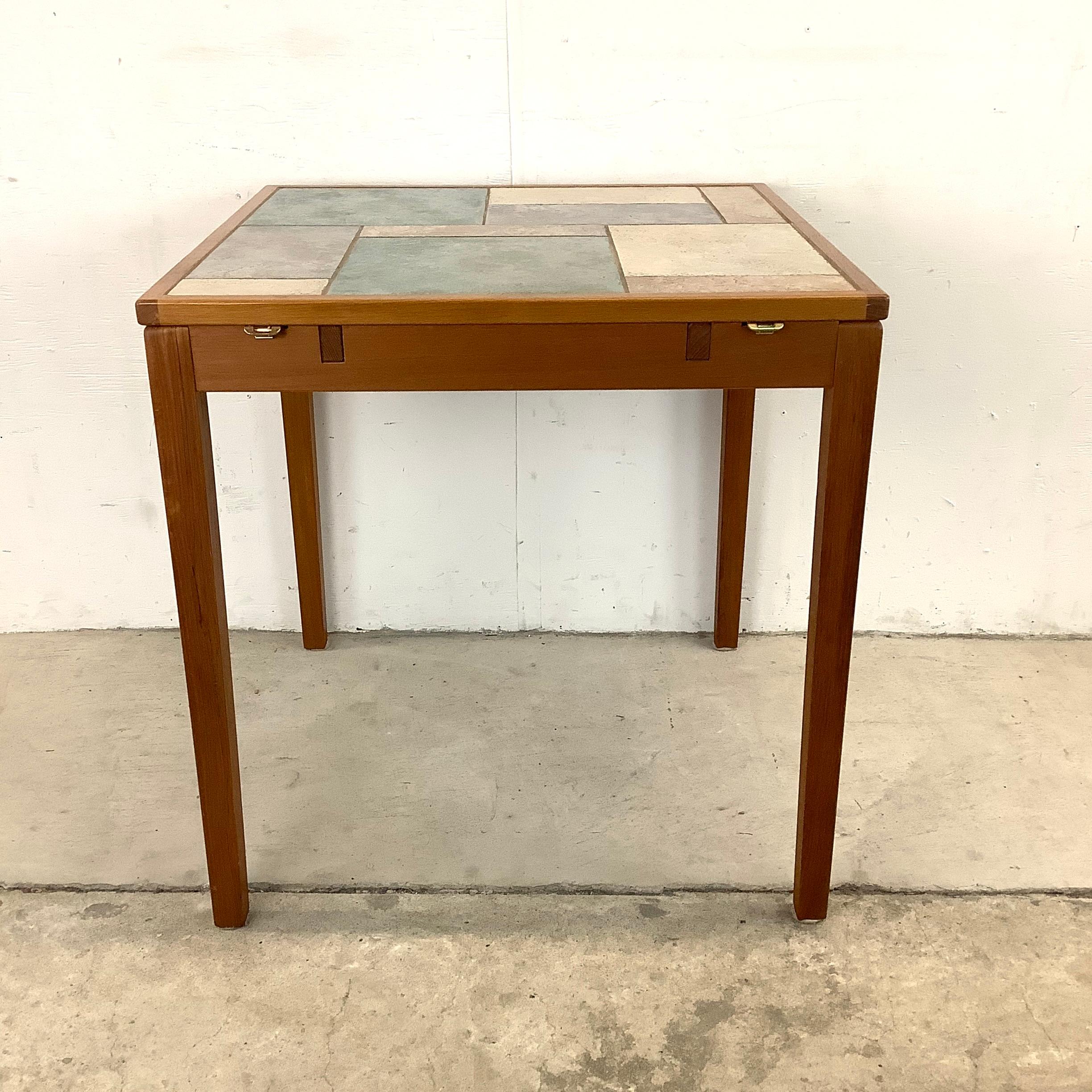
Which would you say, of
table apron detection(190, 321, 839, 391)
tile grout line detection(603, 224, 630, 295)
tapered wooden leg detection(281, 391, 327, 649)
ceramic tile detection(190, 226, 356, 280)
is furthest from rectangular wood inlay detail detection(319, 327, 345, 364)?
tapered wooden leg detection(281, 391, 327, 649)

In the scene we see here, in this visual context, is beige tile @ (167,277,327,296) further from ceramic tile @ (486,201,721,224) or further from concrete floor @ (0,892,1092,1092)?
concrete floor @ (0,892,1092,1092)

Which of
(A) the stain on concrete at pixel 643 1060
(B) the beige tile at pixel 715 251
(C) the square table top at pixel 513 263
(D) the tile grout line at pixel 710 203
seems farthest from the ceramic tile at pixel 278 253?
(A) the stain on concrete at pixel 643 1060

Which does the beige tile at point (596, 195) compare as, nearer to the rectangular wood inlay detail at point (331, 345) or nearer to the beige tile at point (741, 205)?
the beige tile at point (741, 205)

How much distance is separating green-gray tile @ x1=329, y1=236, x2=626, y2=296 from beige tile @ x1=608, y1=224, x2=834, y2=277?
39mm

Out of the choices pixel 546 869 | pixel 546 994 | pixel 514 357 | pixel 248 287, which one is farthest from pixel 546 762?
pixel 248 287

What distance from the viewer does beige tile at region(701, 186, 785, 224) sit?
1.58 metres

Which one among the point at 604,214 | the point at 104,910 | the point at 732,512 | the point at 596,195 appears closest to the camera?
the point at 104,910

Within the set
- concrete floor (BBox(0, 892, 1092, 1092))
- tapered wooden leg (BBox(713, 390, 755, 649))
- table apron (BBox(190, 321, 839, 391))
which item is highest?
table apron (BBox(190, 321, 839, 391))

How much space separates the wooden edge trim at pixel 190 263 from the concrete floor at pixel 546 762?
2.44 ft

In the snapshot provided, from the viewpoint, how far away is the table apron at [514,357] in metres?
1.23

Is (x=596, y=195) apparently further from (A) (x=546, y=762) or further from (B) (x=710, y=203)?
(A) (x=546, y=762)

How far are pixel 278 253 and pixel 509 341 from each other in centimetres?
36

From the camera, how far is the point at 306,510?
6.58 ft

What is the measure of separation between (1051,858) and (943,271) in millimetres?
937
